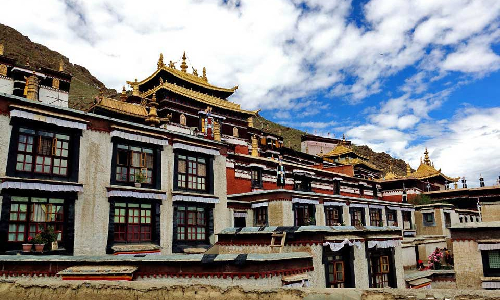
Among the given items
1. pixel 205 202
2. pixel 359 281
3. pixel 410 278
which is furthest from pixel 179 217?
pixel 410 278

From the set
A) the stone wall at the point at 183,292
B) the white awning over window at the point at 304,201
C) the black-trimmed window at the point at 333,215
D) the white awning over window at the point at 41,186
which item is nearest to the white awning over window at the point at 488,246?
the white awning over window at the point at 304,201

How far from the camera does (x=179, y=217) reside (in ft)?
71.2

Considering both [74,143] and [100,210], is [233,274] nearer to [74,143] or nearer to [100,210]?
[100,210]

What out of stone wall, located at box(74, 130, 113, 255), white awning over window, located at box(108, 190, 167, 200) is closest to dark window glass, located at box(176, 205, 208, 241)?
white awning over window, located at box(108, 190, 167, 200)

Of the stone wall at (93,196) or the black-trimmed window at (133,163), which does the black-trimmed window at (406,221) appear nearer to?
the black-trimmed window at (133,163)

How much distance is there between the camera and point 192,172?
75.3 ft

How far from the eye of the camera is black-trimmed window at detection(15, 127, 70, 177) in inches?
655

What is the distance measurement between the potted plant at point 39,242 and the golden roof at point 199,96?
24.2 m

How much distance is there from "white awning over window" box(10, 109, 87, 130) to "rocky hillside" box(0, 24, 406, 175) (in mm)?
70205

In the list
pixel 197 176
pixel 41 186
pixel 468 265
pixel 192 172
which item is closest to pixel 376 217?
pixel 468 265

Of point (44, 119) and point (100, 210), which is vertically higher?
point (44, 119)

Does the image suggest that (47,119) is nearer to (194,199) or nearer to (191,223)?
(194,199)

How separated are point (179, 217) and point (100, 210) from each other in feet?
15.8

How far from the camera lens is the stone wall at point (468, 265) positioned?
19578 mm
